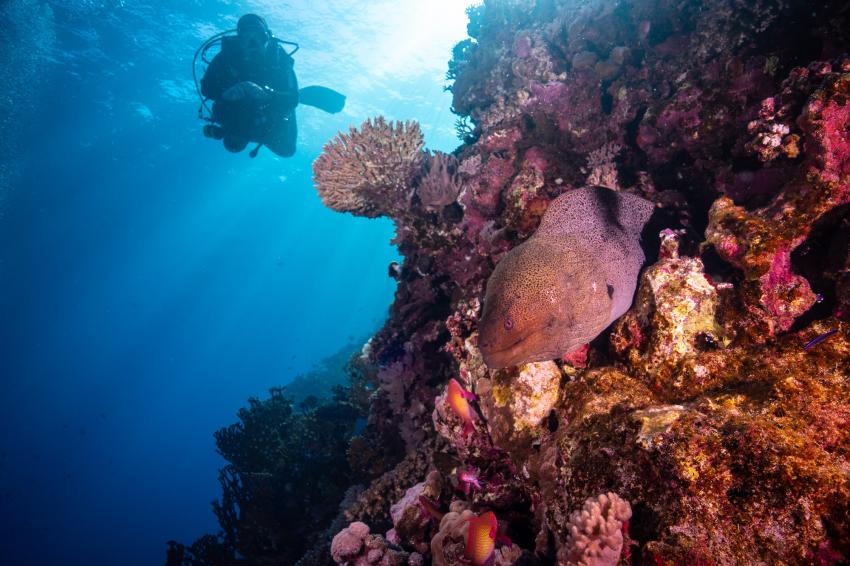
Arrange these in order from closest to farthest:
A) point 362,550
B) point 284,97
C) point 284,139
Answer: point 362,550 < point 284,97 < point 284,139

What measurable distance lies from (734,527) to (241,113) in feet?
47.0

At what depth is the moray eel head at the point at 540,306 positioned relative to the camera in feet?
8.22

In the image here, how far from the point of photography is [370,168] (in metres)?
6.00

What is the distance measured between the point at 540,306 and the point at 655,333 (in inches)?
33.6

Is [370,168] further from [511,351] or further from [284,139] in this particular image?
[284,139]

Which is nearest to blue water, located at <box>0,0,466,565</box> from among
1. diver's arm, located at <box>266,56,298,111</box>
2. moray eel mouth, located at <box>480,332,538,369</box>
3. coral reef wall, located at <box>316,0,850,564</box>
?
diver's arm, located at <box>266,56,298,111</box>

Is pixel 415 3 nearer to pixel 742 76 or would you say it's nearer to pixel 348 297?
pixel 742 76

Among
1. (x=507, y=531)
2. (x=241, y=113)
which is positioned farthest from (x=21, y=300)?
(x=507, y=531)

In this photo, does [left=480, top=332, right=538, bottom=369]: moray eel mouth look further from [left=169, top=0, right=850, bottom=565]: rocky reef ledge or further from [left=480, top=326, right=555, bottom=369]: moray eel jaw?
[left=169, top=0, right=850, bottom=565]: rocky reef ledge

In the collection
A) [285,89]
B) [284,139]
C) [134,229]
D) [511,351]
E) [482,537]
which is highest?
[134,229]

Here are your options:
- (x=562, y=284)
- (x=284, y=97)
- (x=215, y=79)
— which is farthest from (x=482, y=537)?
(x=284, y=97)

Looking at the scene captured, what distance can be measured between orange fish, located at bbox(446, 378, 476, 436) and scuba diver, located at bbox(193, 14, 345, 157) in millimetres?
11406

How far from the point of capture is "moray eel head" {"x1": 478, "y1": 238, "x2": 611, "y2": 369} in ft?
8.22

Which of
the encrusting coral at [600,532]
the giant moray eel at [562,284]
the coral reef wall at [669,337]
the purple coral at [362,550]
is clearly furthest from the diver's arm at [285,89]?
the encrusting coral at [600,532]
